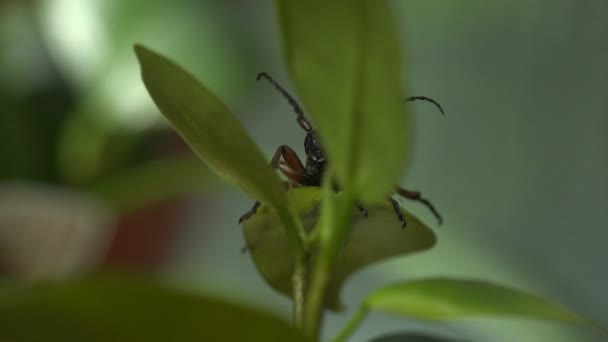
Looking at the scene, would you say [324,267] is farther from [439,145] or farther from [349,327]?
[439,145]

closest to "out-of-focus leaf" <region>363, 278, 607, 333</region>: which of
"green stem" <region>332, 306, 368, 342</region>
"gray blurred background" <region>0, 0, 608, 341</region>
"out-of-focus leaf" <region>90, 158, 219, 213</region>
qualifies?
"green stem" <region>332, 306, 368, 342</region>

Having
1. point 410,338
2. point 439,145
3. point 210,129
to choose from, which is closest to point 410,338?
point 410,338

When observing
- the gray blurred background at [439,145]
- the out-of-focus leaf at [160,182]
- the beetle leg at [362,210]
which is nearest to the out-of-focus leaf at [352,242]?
the beetle leg at [362,210]

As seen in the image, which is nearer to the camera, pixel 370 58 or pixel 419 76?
pixel 370 58

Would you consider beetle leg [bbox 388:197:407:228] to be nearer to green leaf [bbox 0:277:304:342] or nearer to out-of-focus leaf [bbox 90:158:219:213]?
green leaf [bbox 0:277:304:342]

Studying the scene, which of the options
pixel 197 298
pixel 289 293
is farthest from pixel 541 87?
pixel 197 298

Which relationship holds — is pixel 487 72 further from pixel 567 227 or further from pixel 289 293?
pixel 289 293
